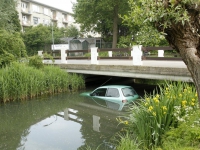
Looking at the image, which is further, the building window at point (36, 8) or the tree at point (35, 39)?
the building window at point (36, 8)

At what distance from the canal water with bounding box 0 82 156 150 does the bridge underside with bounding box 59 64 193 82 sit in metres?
2.17

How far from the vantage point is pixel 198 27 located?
10.7 feet

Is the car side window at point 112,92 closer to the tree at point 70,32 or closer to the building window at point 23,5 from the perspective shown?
the tree at point 70,32

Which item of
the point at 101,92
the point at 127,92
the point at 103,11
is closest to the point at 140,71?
the point at 127,92

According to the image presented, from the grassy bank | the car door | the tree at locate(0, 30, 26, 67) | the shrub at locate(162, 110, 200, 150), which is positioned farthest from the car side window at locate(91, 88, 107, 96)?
the shrub at locate(162, 110, 200, 150)

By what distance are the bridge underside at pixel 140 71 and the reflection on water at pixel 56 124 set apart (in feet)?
7.18

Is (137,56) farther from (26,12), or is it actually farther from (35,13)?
(35,13)

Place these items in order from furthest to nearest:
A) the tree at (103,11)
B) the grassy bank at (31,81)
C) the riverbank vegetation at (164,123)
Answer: the tree at (103,11), the grassy bank at (31,81), the riverbank vegetation at (164,123)

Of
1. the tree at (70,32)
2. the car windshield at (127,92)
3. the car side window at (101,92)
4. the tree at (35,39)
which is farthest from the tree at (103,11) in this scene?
the tree at (70,32)

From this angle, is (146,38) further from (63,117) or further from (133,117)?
(63,117)

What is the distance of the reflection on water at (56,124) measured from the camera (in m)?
6.04

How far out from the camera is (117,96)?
9820 mm

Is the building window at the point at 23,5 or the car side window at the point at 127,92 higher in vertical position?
the building window at the point at 23,5

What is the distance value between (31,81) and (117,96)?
517 cm
